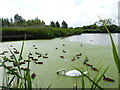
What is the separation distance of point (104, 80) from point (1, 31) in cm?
559

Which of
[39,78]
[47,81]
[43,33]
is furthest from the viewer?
[43,33]

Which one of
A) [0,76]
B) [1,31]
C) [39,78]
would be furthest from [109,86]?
[1,31]

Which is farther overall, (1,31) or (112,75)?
(1,31)

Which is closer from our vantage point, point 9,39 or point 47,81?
point 47,81

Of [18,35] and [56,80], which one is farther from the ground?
[18,35]

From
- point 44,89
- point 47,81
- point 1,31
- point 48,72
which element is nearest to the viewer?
point 44,89

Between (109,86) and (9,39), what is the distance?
6.00 m

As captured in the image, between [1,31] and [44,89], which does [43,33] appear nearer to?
[1,31]

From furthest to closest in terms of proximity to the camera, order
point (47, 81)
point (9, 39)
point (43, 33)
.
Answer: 1. point (43, 33)
2. point (9, 39)
3. point (47, 81)

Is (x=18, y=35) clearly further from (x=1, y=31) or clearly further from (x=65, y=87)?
(x=65, y=87)

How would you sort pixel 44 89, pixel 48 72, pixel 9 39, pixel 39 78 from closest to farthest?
pixel 44 89
pixel 39 78
pixel 48 72
pixel 9 39

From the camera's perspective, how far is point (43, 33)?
23.2 feet

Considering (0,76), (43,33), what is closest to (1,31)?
(43,33)

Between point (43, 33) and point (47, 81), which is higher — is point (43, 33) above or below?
above
